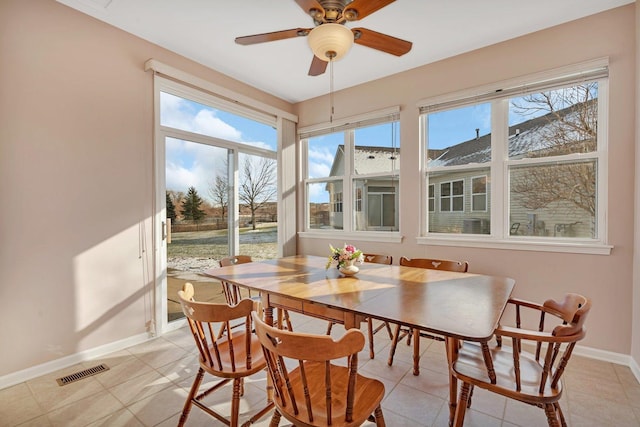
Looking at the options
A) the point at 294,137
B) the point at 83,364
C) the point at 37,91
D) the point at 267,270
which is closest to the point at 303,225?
the point at 294,137

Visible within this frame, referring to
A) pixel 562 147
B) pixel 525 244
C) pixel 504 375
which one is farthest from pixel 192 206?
pixel 562 147

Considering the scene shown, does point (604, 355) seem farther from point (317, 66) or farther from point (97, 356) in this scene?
Answer: point (97, 356)

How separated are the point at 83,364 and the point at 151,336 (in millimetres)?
565

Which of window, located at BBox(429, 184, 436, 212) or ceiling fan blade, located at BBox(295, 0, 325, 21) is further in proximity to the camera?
window, located at BBox(429, 184, 436, 212)

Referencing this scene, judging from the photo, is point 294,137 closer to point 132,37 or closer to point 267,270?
point 132,37

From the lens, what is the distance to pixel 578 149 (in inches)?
105

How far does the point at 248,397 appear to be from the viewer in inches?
80.7

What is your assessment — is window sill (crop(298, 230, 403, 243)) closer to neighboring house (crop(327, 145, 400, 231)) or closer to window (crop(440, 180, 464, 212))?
neighboring house (crop(327, 145, 400, 231))

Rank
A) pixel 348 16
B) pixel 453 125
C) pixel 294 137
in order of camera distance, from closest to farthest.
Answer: pixel 348 16
pixel 453 125
pixel 294 137

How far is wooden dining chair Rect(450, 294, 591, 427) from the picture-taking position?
50.7 inches

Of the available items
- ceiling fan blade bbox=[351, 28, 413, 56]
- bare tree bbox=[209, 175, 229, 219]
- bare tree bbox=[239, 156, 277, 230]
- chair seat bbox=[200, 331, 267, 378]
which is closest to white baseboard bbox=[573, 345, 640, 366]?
chair seat bbox=[200, 331, 267, 378]

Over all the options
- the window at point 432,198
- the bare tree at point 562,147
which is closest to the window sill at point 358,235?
the window at point 432,198

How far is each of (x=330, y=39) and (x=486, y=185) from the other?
226 cm

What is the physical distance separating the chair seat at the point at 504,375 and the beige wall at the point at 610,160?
1.41 m
